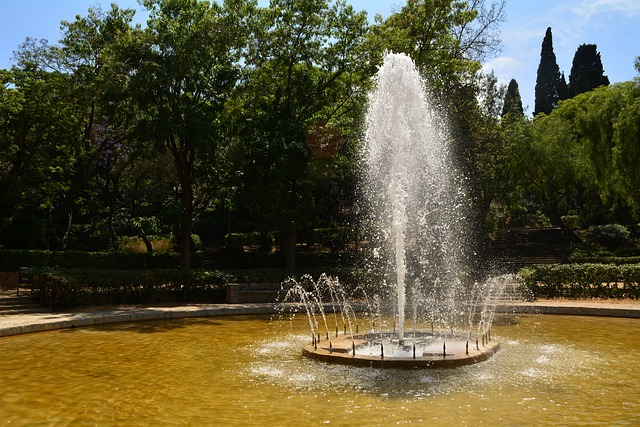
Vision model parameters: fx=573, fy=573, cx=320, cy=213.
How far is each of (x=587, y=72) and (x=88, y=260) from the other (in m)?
56.2

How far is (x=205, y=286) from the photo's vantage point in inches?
768

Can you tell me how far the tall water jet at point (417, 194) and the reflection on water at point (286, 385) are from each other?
18.0 feet

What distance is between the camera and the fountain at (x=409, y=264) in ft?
34.3

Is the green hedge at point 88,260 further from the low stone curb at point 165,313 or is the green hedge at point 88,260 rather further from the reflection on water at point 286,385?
the reflection on water at point 286,385

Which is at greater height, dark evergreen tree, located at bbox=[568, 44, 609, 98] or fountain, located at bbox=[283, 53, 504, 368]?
dark evergreen tree, located at bbox=[568, 44, 609, 98]

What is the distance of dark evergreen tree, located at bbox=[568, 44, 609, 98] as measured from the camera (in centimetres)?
6062

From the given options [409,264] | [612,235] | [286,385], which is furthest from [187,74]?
[612,235]

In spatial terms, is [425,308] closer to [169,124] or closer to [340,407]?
[169,124]

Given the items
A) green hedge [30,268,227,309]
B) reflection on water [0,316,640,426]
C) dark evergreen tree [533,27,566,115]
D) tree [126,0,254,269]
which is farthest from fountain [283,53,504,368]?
dark evergreen tree [533,27,566,115]

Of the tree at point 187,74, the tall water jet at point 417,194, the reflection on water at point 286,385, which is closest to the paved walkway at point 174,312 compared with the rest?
the reflection on water at point 286,385

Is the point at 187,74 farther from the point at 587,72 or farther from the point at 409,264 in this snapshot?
the point at 587,72

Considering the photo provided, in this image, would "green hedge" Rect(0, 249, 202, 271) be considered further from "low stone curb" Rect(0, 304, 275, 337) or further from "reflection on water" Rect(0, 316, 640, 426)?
"reflection on water" Rect(0, 316, 640, 426)

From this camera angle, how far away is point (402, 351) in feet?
32.9

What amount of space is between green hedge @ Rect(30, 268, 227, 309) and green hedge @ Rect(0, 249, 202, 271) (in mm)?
4518
